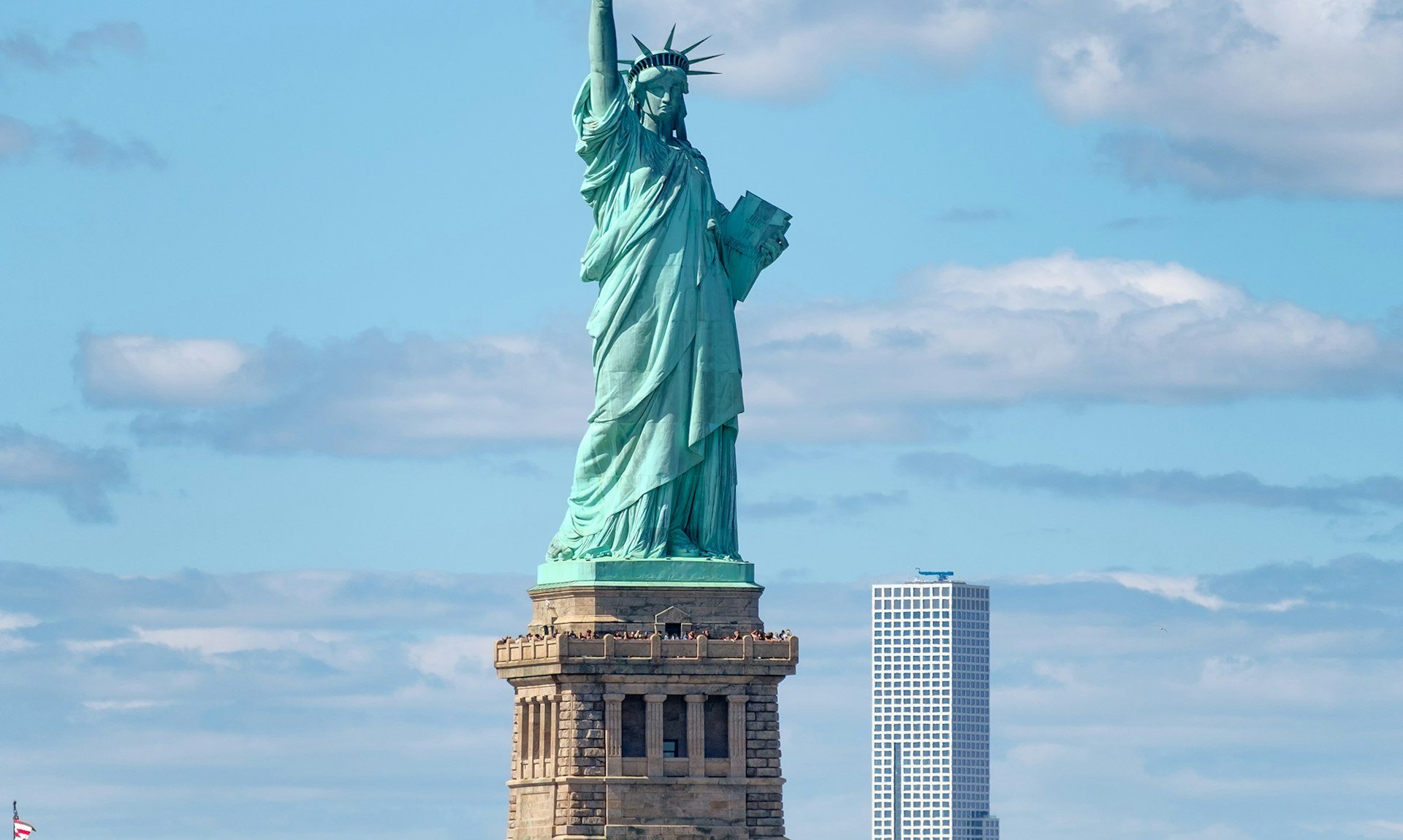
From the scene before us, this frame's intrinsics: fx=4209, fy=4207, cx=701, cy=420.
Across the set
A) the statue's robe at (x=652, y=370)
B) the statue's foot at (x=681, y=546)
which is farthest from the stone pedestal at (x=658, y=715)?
the statue's robe at (x=652, y=370)

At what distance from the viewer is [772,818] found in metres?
94.8

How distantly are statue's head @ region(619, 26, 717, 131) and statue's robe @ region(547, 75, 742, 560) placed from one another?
2.43 feet

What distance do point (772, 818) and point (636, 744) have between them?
3.52m

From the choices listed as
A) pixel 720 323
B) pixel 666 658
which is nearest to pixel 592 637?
pixel 666 658

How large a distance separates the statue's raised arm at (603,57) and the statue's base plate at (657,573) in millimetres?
10334

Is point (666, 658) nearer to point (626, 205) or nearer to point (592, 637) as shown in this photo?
point (592, 637)

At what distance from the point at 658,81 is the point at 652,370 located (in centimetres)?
677

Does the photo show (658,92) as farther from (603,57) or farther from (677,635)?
(677,635)

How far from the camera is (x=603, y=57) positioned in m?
95.5

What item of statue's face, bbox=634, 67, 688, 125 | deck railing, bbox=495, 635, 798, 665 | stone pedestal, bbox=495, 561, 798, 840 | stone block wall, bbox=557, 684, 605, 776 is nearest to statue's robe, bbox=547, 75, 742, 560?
statue's face, bbox=634, 67, 688, 125

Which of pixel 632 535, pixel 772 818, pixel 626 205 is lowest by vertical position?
pixel 772 818

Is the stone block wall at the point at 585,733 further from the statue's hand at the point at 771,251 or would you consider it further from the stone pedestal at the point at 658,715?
the statue's hand at the point at 771,251

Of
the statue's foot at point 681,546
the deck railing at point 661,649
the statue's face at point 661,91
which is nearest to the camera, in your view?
the deck railing at point 661,649

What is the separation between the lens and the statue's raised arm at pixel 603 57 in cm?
9544
